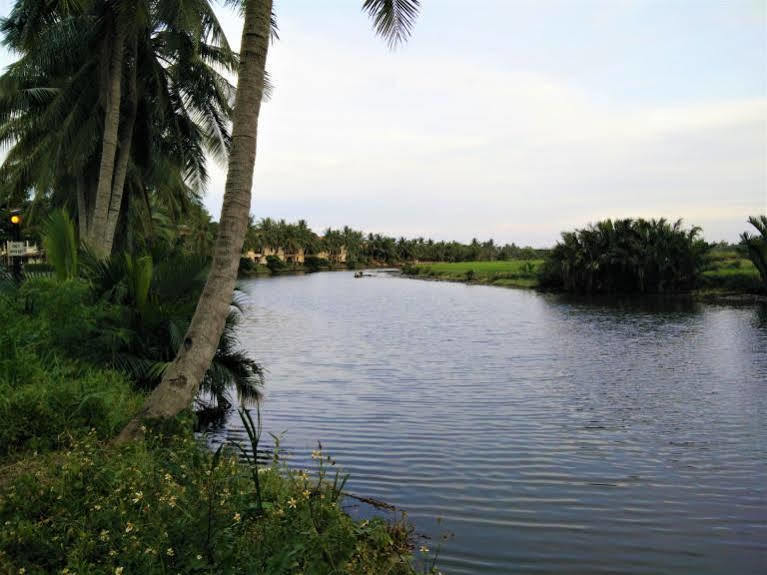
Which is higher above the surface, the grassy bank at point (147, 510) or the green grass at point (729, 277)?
the green grass at point (729, 277)

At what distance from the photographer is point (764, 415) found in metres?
12.3

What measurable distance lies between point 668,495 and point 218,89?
53.9 ft

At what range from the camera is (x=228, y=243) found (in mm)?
7430

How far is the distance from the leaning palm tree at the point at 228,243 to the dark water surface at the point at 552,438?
265 centimetres

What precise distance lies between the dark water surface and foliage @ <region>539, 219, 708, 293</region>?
26.1 meters

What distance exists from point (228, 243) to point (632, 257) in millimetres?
48203

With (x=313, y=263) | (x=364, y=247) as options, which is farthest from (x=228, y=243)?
(x=364, y=247)

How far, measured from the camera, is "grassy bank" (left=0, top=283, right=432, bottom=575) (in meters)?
4.22

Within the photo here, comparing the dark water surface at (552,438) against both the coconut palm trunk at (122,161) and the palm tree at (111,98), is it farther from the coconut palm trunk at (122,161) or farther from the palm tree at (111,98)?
the palm tree at (111,98)

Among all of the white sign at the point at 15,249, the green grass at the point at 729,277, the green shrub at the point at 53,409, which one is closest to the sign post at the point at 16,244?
the white sign at the point at 15,249

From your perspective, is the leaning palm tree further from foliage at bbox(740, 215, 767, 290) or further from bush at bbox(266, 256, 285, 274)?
bush at bbox(266, 256, 285, 274)

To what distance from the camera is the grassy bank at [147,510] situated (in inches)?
166

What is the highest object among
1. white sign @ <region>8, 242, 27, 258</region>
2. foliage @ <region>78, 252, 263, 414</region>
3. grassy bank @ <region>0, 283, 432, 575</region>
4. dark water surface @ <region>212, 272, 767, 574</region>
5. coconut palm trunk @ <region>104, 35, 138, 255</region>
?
coconut palm trunk @ <region>104, 35, 138, 255</region>

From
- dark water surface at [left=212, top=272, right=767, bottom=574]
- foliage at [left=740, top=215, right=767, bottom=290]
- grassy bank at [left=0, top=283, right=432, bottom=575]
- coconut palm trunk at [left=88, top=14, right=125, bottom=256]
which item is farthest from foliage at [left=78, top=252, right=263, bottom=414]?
foliage at [left=740, top=215, right=767, bottom=290]
